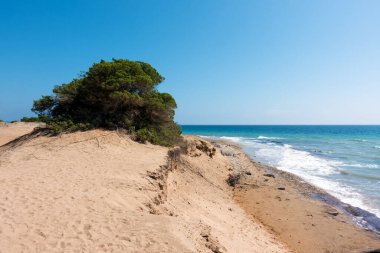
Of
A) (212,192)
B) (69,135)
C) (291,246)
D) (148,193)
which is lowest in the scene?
(291,246)

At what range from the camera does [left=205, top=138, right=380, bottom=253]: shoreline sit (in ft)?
32.1

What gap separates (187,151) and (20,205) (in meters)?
11.4

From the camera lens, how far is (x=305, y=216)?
479 inches

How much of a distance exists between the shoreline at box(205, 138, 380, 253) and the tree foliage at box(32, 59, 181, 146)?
562 cm

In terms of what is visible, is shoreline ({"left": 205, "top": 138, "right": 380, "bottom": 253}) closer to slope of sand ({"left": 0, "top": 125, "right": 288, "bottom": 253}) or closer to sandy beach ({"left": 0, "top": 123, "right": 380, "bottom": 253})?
sandy beach ({"left": 0, "top": 123, "right": 380, "bottom": 253})

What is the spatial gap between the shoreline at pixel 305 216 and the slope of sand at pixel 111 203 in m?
0.96

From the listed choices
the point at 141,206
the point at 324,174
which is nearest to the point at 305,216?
the point at 141,206

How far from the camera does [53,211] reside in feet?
22.0

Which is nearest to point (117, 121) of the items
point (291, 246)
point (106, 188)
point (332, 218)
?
point (106, 188)

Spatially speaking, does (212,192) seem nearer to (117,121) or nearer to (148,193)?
(148,193)

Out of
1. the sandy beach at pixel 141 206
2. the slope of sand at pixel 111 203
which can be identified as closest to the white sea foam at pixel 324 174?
the sandy beach at pixel 141 206

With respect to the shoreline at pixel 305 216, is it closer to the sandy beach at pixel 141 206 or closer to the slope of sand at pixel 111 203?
the sandy beach at pixel 141 206

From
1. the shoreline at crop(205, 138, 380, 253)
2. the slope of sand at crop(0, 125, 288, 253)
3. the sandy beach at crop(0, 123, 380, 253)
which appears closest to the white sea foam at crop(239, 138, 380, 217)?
the shoreline at crop(205, 138, 380, 253)

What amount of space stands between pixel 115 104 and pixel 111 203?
9.03m
